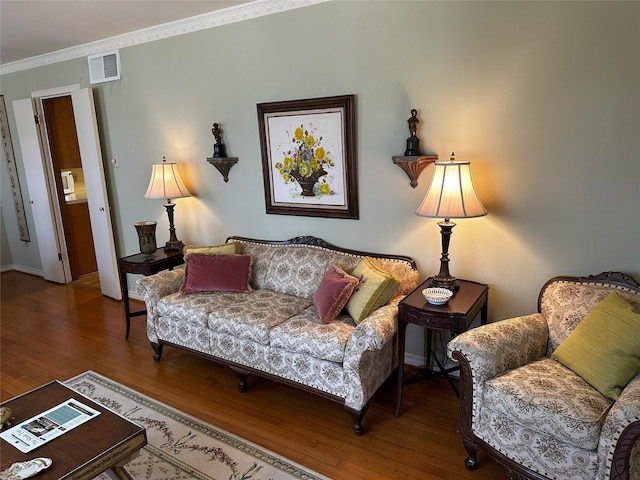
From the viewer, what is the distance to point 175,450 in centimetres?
238

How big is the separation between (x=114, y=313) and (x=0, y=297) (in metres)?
1.76

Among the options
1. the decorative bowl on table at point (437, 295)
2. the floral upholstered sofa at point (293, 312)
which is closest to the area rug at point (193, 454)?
the floral upholstered sofa at point (293, 312)

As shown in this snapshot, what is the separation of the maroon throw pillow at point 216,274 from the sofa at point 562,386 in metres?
1.76

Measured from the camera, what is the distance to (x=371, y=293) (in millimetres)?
2586

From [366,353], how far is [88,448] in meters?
1.36

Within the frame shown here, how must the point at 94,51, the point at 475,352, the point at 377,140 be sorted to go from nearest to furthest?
Result: the point at 475,352 → the point at 377,140 → the point at 94,51

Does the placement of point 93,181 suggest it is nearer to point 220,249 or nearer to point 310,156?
point 220,249

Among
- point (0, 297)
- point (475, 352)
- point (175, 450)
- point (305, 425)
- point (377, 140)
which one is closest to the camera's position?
point (475, 352)

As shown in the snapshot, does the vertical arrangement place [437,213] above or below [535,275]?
above

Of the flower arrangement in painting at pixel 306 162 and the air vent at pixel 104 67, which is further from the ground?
the air vent at pixel 104 67

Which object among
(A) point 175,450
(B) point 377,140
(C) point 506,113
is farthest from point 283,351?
(C) point 506,113

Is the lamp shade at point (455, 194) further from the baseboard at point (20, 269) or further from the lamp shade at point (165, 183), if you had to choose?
the baseboard at point (20, 269)

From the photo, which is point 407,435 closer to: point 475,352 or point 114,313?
point 475,352

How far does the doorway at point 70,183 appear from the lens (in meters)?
5.10
